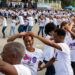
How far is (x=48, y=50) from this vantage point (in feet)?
14.8

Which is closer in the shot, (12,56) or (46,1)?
(12,56)

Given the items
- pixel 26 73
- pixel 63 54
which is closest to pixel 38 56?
pixel 63 54

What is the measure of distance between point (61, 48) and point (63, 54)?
15 cm

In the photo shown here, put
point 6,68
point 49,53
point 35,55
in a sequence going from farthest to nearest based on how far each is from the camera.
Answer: point 49,53, point 35,55, point 6,68

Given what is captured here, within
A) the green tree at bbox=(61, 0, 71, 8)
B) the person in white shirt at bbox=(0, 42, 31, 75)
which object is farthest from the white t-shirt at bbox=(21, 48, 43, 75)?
the green tree at bbox=(61, 0, 71, 8)

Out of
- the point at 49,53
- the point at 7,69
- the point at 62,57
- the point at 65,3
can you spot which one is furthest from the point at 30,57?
the point at 65,3

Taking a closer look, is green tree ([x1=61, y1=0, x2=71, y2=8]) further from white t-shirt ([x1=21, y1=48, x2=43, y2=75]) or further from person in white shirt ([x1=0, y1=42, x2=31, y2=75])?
person in white shirt ([x1=0, y1=42, x2=31, y2=75])

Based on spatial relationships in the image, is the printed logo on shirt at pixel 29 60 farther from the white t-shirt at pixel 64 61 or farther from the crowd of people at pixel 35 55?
the white t-shirt at pixel 64 61

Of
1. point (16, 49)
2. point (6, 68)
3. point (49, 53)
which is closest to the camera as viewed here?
point (6, 68)

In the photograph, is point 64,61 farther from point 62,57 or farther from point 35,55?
point 35,55

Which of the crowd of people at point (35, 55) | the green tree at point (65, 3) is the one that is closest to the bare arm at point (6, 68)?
the crowd of people at point (35, 55)

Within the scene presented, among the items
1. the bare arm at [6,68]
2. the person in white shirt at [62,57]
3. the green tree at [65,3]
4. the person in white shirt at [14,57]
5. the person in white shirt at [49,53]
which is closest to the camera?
the bare arm at [6,68]

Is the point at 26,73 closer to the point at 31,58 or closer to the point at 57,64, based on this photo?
the point at 31,58

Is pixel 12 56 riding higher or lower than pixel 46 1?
higher
